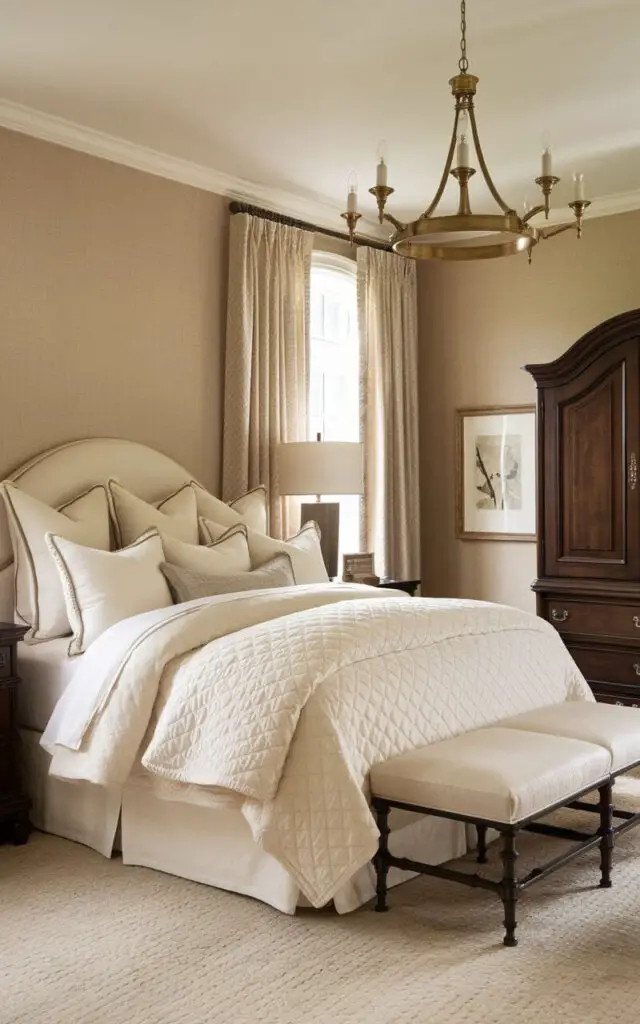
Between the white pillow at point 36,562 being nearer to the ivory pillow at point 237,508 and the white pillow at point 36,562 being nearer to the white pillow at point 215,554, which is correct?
the white pillow at point 215,554

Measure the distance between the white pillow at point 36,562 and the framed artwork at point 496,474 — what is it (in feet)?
9.31

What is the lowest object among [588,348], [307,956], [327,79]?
[307,956]

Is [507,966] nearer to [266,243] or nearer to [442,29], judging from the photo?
[442,29]

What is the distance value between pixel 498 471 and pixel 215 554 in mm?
2500

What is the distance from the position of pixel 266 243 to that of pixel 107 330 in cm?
114

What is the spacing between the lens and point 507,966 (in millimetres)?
2682

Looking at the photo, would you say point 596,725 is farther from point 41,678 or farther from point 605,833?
point 41,678

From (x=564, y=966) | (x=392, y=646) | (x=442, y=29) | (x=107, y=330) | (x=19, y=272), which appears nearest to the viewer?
(x=564, y=966)

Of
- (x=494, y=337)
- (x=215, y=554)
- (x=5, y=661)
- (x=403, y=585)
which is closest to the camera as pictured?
(x=5, y=661)

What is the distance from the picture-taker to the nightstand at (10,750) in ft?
12.1

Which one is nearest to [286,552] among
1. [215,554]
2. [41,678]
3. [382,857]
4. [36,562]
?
[215,554]

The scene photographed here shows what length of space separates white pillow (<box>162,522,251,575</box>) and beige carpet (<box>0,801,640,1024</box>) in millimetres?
1205

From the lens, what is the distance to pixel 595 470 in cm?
527

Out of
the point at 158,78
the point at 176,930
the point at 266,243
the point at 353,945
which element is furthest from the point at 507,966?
the point at 266,243
